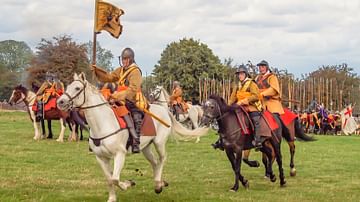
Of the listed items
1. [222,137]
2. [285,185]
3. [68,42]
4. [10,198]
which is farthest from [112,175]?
[68,42]

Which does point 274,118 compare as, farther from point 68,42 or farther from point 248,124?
point 68,42

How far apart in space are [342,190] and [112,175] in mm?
5101

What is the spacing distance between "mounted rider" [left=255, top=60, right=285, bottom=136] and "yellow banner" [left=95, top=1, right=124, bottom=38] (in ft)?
11.7

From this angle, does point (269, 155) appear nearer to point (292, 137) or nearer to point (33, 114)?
point (292, 137)

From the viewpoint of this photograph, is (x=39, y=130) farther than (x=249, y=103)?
Yes

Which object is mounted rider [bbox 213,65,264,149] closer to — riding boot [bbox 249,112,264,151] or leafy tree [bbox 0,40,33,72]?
riding boot [bbox 249,112,264,151]

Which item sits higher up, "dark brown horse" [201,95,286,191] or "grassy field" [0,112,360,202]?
"dark brown horse" [201,95,286,191]

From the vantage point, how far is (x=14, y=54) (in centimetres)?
11194

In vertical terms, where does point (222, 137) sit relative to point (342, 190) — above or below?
above

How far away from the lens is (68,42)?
5831 cm

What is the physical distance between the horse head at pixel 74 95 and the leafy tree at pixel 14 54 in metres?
101

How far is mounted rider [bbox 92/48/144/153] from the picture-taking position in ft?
35.0

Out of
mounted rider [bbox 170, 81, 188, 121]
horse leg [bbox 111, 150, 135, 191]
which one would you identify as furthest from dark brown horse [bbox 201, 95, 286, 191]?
mounted rider [bbox 170, 81, 188, 121]

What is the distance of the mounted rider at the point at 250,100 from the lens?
41.3 ft
